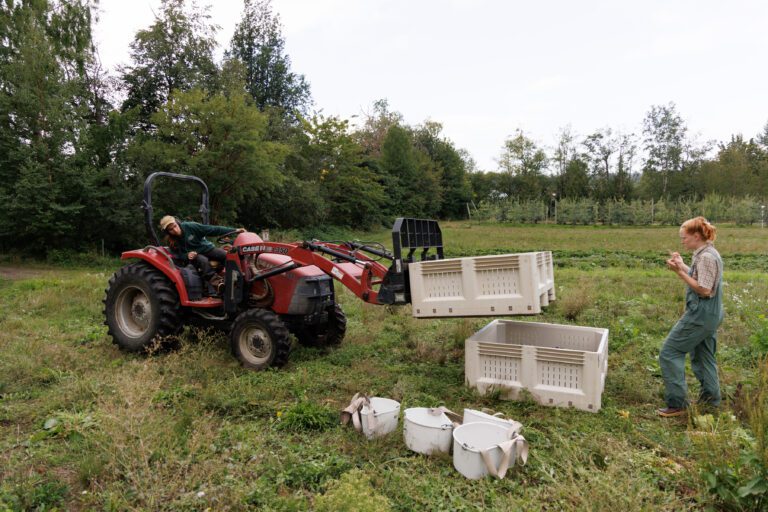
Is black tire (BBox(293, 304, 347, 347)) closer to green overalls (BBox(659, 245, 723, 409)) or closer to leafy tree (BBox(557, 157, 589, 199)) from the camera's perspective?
green overalls (BBox(659, 245, 723, 409))

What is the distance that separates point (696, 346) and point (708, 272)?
72 cm

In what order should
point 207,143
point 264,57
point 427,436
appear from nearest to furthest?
point 427,436 < point 207,143 < point 264,57

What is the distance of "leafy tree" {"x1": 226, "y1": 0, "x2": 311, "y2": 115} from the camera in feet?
113

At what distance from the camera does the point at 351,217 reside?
3834 cm

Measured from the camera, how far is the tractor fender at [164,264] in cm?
629

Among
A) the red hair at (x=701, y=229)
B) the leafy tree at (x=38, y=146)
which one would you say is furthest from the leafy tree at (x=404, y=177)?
the red hair at (x=701, y=229)

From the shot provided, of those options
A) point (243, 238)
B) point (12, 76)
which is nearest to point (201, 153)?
point (12, 76)

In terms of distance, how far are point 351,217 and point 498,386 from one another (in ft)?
111

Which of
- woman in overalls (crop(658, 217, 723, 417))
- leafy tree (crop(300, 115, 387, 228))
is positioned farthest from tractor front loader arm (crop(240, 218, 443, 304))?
leafy tree (crop(300, 115, 387, 228))

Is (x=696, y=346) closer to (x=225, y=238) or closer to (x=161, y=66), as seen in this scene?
(x=225, y=238)

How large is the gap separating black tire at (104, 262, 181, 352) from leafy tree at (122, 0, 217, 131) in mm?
19735

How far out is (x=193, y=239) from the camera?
6.44 metres

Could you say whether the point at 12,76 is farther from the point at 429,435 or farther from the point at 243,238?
the point at 429,435

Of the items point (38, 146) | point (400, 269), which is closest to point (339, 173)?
point (38, 146)
